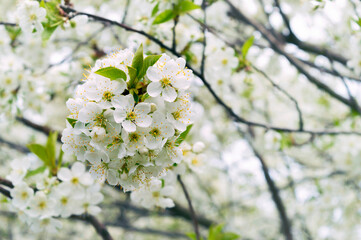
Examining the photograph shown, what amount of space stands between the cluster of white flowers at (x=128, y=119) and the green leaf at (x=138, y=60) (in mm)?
12

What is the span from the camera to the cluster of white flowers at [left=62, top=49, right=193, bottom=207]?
119 centimetres

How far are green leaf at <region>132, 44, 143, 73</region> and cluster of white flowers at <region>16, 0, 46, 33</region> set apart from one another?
0.81 m

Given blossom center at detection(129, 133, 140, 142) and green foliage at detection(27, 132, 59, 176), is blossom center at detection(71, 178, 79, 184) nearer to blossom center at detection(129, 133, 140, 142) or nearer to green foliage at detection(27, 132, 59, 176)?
green foliage at detection(27, 132, 59, 176)

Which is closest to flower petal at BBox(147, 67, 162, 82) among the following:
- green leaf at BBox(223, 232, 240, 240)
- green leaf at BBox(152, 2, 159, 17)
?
green leaf at BBox(152, 2, 159, 17)

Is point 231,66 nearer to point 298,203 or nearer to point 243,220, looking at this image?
point 298,203

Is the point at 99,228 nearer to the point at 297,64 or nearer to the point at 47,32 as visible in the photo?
the point at 47,32

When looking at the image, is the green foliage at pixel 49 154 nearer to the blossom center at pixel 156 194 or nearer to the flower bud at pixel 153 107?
the blossom center at pixel 156 194

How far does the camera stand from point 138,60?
1.25 m

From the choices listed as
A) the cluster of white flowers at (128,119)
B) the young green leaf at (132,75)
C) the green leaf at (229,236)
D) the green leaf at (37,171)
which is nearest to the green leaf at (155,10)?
the cluster of white flowers at (128,119)

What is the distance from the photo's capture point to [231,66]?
2.32 metres

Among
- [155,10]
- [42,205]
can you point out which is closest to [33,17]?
[155,10]

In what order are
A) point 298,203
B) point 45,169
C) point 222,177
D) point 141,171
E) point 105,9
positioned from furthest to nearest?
1. point 222,177
2. point 298,203
3. point 105,9
4. point 45,169
5. point 141,171

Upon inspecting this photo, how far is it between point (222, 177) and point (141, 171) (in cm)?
505

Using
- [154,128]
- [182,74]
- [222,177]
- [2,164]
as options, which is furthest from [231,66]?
[2,164]
